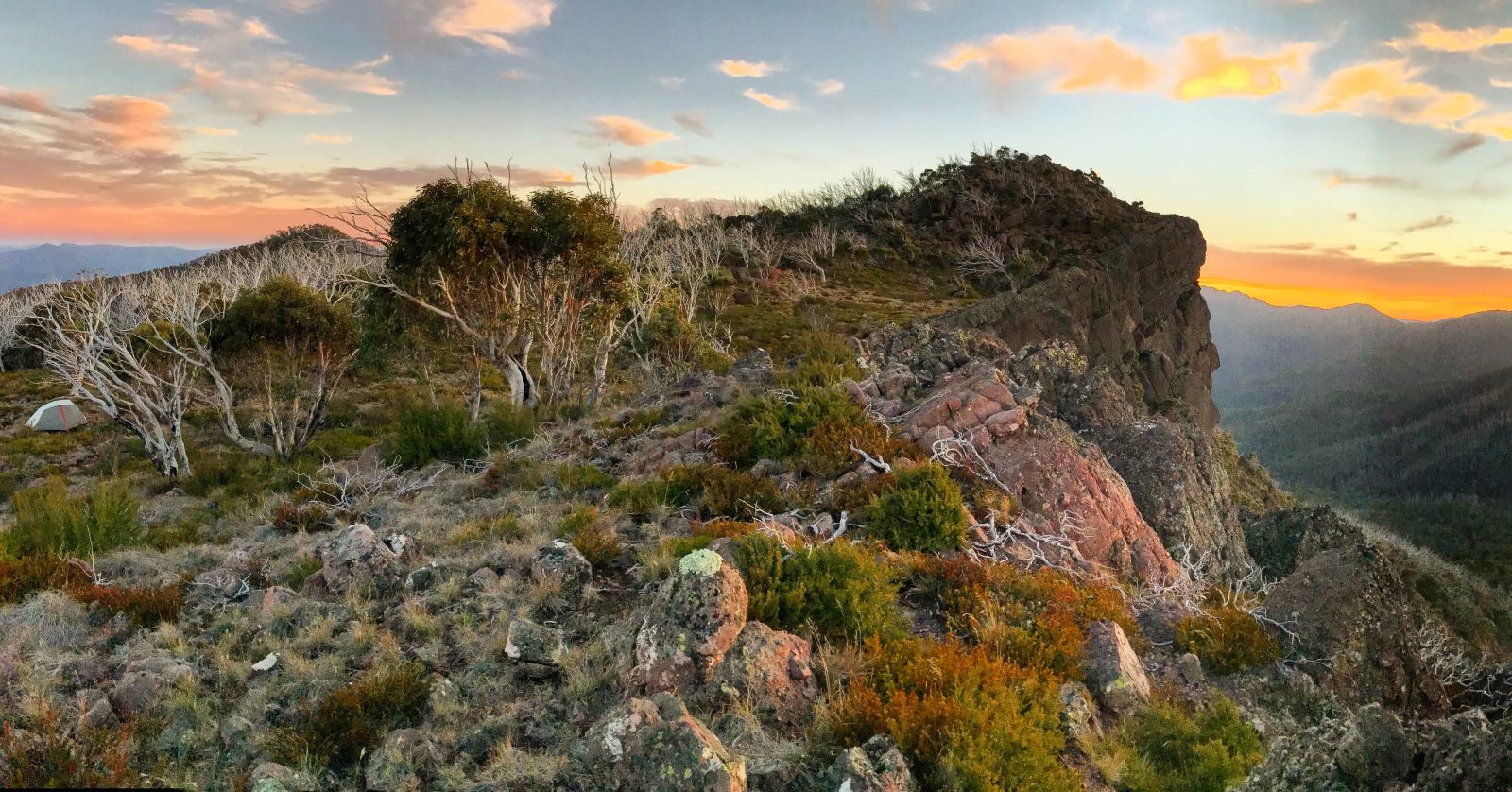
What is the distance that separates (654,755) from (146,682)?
4113mm

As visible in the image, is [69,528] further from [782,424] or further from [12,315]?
[12,315]

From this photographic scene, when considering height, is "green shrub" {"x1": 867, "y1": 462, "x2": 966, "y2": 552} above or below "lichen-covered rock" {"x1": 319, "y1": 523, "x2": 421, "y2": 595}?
above

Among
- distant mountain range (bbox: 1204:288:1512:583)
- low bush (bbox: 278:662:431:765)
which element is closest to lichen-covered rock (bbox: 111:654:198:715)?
low bush (bbox: 278:662:431:765)

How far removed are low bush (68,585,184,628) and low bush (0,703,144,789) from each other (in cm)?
229

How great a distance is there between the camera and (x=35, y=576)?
8055 mm

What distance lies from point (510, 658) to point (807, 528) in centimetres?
354

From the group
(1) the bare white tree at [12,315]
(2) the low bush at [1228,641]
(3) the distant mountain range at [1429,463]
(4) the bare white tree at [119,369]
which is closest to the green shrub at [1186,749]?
(2) the low bush at [1228,641]

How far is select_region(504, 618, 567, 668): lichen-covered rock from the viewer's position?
5637 mm

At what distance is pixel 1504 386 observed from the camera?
152 m

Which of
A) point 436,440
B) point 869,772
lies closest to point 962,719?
point 869,772

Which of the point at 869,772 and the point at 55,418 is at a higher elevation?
the point at 869,772

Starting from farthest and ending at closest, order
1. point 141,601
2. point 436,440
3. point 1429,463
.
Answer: point 1429,463
point 436,440
point 141,601

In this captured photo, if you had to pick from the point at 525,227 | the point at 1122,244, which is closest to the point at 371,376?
the point at 525,227

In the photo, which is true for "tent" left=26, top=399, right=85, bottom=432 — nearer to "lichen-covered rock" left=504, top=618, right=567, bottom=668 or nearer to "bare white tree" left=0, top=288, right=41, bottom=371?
"bare white tree" left=0, top=288, right=41, bottom=371
